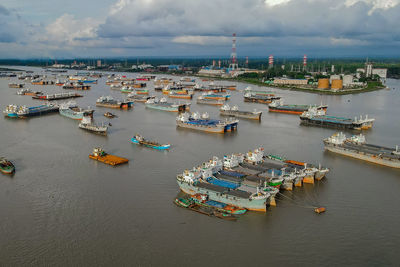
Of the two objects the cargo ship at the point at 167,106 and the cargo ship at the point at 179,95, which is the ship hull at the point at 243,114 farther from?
the cargo ship at the point at 179,95

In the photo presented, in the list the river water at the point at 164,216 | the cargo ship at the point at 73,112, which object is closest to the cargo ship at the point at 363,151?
the river water at the point at 164,216

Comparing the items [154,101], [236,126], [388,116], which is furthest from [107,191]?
[388,116]

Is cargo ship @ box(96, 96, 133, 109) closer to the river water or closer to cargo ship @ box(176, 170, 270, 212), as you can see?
the river water

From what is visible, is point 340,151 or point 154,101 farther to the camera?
point 154,101

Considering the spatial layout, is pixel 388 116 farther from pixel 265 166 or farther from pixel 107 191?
pixel 107 191

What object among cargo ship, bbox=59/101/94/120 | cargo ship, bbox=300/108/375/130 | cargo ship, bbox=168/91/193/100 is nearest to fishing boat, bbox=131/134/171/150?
cargo ship, bbox=59/101/94/120
